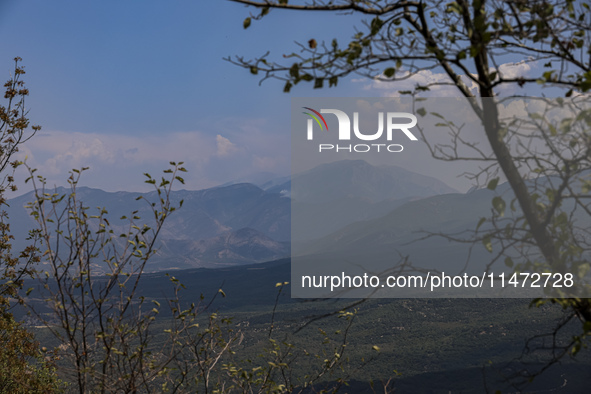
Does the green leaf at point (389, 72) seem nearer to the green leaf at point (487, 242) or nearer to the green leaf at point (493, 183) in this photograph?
the green leaf at point (493, 183)

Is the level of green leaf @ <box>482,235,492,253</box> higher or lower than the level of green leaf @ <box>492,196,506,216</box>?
lower

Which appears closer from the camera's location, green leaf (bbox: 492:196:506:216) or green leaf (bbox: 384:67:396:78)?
green leaf (bbox: 492:196:506:216)

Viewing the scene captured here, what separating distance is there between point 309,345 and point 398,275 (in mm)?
46520

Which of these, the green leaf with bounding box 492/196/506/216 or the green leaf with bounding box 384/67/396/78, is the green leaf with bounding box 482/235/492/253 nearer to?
the green leaf with bounding box 492/196/506/216

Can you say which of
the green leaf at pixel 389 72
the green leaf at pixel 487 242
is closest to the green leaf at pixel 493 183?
the green leaf at pixel 487 242

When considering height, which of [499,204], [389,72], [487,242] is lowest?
[487,242]

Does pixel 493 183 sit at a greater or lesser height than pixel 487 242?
greater

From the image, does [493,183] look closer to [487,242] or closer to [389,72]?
[487,242]

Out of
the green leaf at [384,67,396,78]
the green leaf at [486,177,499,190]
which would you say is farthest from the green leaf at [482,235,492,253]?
the green leaf at [384,67,396,78]

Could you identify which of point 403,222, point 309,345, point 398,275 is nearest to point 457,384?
point 309,345

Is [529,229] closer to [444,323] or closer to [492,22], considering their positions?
[492,22]

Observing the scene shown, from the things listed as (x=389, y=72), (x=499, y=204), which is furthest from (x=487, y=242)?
(x=389, y=72)

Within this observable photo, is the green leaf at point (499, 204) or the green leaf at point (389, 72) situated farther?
the green leaf at point (389, 72)

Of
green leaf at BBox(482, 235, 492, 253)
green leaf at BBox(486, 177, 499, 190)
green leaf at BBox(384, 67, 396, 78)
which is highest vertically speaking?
green leaf at BBox(384, 67, 396, 78)
